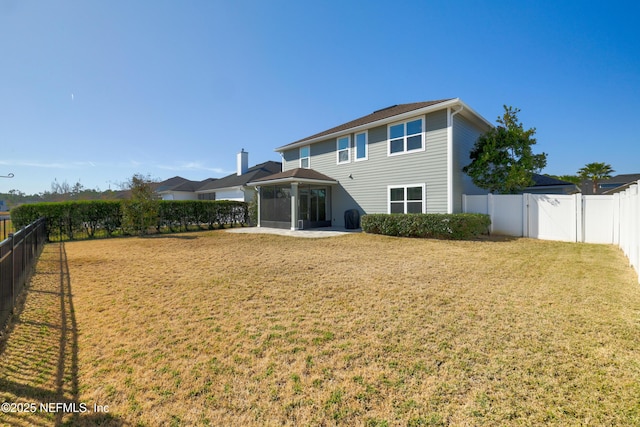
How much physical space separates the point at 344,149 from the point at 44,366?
579 inches

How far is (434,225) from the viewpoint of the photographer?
10922 millimetres

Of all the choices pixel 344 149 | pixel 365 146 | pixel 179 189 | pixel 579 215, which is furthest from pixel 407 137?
pixel 179 189

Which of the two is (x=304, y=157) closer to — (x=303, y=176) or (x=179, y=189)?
(x=303, y=176)

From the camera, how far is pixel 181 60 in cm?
1158

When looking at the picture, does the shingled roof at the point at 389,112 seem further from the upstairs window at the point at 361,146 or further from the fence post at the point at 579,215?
the fence post at the point at 579,215

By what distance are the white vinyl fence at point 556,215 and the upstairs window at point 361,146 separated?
561 cm

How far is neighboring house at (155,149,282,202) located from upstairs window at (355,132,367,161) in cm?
1025

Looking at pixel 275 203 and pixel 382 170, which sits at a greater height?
pixel 382 170

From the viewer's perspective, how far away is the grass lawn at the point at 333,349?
202 cm

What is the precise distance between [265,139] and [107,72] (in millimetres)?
10877

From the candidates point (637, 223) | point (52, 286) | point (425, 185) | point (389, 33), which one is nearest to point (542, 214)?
point (425, 185)

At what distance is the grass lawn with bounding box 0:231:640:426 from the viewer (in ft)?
6.63

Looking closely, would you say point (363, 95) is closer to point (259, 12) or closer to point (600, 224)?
point (259, 12)

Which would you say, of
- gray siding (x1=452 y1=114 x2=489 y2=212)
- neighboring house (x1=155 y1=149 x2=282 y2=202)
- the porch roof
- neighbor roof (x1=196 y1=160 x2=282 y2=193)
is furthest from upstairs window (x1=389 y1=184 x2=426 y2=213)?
neighbor roof (x1=196 y1=160 x2=282 y2=193)
